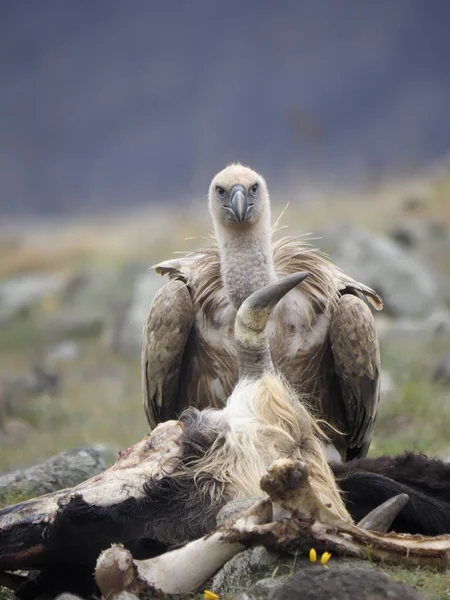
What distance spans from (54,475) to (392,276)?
9.06 metres

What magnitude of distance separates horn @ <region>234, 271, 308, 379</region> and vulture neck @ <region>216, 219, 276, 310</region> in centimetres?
73

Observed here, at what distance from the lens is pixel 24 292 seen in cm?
1912

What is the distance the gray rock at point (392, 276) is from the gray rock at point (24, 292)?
5623 mm

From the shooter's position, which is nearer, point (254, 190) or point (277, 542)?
point (277, 542)

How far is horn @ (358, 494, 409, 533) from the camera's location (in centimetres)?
400

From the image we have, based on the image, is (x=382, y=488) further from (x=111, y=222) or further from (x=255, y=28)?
(x=255, y=28)

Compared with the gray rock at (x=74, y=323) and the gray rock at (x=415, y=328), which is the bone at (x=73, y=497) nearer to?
the gray rock at (x=415, y=328)

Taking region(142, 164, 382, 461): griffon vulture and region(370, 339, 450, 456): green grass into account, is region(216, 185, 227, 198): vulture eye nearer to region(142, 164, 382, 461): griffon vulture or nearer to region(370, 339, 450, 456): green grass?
region(142, 164, 382, 461): griffon vulture

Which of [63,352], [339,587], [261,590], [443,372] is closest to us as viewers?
[339,587]

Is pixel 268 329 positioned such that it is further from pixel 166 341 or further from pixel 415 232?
pixel 415 232

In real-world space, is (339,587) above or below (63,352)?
below

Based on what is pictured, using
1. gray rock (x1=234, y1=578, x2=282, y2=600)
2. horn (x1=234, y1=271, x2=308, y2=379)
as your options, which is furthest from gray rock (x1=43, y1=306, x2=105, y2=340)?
gray rock (x1=234, y1=578, x2=282, y2=600)

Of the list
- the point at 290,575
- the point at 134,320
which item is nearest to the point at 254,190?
the point at 290,575

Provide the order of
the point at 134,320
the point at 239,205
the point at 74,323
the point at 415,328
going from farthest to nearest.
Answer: the point at 74,323, the point at 134,320, the point at 415,328, the point at 239,205
